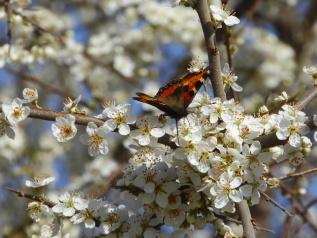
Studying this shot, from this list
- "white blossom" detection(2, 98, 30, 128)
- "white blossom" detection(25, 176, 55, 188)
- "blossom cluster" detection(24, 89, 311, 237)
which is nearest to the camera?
"blossom cluster" detection(24, 89, 311, 237)

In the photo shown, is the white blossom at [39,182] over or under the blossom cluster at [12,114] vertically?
under

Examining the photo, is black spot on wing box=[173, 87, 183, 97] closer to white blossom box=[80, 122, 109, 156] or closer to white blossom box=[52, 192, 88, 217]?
white blossom box=[80, 122, 109, 156]

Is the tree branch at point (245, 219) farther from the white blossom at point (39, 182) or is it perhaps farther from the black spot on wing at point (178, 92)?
the white blossom at point (39, 182)

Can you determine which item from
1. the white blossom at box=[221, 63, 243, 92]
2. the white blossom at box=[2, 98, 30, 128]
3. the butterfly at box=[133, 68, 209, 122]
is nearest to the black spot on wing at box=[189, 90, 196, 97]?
the butterfly at box=[133, 68, 209, 122]

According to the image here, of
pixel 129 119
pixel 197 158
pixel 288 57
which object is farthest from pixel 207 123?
pixel 288 57

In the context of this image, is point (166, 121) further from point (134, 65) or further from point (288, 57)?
point (288, 57)

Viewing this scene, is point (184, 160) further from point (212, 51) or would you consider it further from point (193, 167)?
point (212, 51)

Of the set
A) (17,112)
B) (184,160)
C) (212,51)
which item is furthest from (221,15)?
(17,112)

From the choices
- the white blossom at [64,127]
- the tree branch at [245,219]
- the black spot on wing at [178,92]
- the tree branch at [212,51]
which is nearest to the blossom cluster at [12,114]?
the white blossom at [64,127]

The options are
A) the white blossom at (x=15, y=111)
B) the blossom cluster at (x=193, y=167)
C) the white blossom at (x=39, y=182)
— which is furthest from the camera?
the white blossom at (x=39, y=182)
